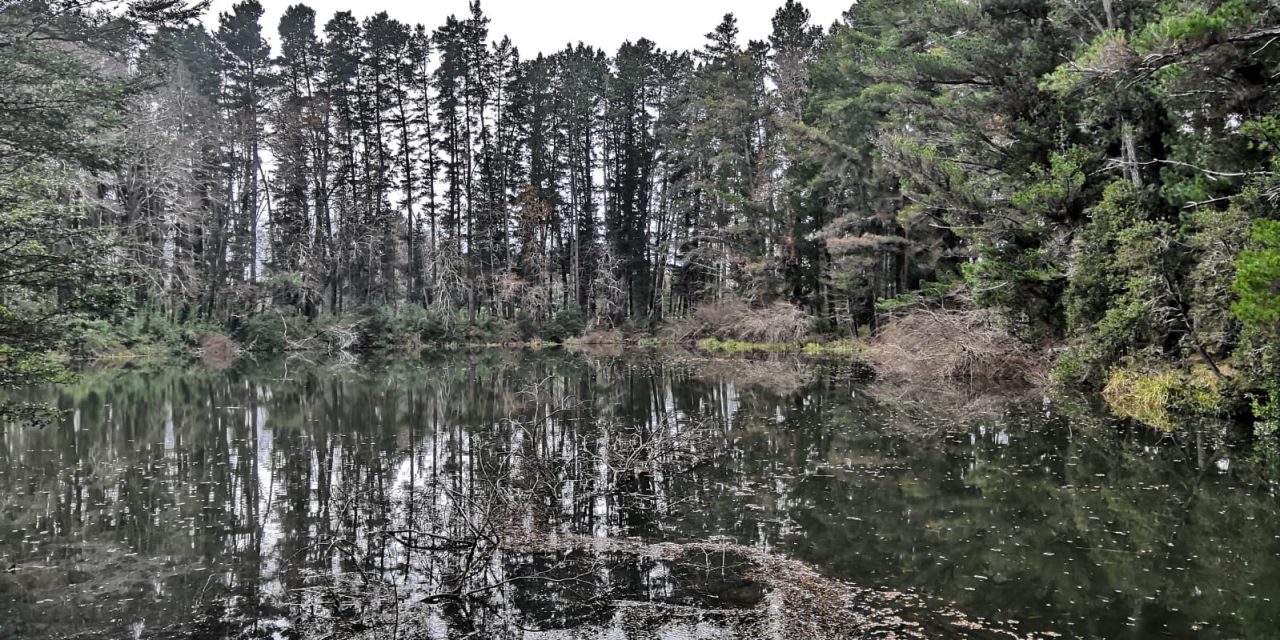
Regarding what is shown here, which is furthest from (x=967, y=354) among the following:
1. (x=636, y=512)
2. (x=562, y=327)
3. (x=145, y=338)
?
(x=145, y=338)

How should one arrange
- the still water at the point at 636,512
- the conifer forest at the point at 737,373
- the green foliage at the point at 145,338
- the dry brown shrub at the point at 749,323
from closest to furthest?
the still water at the point at 636,512
the conifer forest at the point at 737,373
the green foliage at the point at 145,338
the dry brown shrub at the point at 749,323

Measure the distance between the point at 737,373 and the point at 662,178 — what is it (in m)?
26.9

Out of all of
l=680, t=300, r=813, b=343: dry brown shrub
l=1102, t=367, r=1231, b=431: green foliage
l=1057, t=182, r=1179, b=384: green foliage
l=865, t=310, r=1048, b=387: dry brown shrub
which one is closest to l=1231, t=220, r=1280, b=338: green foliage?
l=1102, t=367, r=1231, b=431: green foliage

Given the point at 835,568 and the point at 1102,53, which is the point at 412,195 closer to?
the point at 1102,53

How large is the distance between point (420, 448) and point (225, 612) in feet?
21.5

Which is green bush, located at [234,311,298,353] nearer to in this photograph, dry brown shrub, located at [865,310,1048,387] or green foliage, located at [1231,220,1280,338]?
dry brown shrub, located at [865,310,1048,387]

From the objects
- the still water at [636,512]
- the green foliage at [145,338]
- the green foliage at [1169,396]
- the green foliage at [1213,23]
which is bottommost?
the still water at [636,512]

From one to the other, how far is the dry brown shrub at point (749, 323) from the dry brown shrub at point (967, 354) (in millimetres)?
10007

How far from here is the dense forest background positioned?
1095 centimetres

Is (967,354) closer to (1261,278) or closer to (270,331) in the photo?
(1261,278)

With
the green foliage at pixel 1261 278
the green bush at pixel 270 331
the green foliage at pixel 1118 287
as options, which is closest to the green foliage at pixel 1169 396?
the green foliage at pixel 1118 287

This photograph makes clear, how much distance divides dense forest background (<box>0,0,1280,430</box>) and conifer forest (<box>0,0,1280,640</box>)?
0.46 feet

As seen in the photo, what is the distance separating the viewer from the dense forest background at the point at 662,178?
11.0 m

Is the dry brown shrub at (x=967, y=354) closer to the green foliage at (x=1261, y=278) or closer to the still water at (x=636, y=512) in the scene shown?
the still water at (x=636, y=512)
